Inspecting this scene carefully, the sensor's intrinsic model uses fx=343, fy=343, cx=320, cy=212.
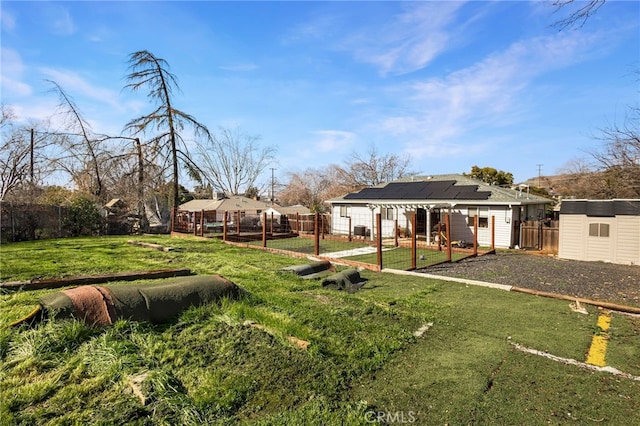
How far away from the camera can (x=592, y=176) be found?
63.8 feet

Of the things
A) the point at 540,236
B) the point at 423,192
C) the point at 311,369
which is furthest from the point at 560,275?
the point at 423,192

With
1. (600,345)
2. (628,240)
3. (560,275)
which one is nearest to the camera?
(600,345)

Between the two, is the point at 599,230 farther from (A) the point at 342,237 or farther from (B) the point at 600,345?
(A) the point at 342,237

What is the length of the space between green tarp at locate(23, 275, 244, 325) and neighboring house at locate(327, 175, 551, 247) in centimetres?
1135

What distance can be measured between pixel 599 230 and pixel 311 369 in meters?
12.6

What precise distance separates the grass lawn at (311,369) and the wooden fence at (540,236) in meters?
11.0

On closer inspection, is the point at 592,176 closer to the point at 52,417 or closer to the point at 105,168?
the point at 52,417

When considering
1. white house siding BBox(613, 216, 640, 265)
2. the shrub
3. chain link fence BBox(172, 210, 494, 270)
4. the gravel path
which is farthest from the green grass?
the shrub

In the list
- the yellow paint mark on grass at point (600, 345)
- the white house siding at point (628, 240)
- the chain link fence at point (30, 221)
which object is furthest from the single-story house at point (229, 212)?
the yellow paint mark on grass at point (600, 345)

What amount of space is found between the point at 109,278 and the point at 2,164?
22.7 meters

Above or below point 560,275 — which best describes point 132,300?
above

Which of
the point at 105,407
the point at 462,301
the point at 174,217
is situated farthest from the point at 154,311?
the point at 174,217

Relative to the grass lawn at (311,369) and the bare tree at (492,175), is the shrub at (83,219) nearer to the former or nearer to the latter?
Result: the grass lawn at (311,369)

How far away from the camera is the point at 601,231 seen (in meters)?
11.4
